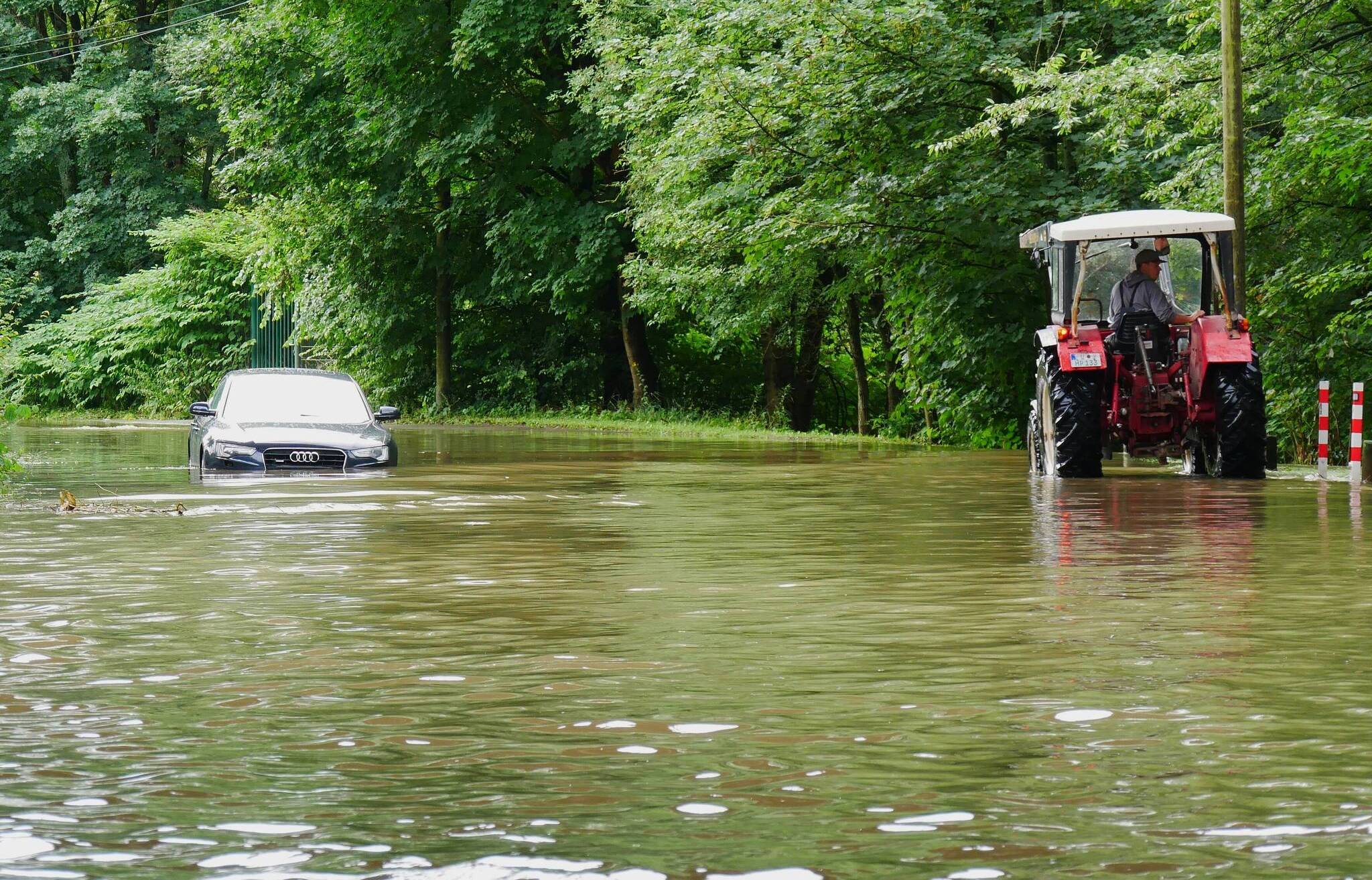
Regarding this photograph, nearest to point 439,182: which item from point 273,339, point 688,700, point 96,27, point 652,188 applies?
point 273,339

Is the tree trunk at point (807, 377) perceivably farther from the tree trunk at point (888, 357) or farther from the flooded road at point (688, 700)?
the flooded road at point (688, 700)

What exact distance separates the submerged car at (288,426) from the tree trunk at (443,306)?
27228mm

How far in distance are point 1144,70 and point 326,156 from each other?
28422 millimetres

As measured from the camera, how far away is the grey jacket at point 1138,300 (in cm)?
2131

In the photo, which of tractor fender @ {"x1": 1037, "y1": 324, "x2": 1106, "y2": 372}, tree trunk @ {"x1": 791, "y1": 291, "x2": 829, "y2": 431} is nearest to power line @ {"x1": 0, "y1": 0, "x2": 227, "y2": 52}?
tree trunk @ {"x1": 791, "y1": 291, "x2": 829, "y2": 431}

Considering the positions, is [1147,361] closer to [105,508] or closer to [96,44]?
[105,508]

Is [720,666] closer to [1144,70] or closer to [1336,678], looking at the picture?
[1336,678]

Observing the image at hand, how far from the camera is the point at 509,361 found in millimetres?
52812

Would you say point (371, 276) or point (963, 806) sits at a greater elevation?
point (371, 276)

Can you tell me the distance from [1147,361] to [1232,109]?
4.64m

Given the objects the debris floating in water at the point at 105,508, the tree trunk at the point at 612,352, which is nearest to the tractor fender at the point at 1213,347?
the debris floating in water at the point at 105,508

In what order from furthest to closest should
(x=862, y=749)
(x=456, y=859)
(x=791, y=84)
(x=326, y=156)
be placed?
(x=326, y=156) → (x=791, y=84) → (x=862, y=749) → (x=456, y=859)

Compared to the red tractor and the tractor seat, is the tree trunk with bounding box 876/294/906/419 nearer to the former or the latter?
the red tractor

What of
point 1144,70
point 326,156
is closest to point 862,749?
point 1144,70
